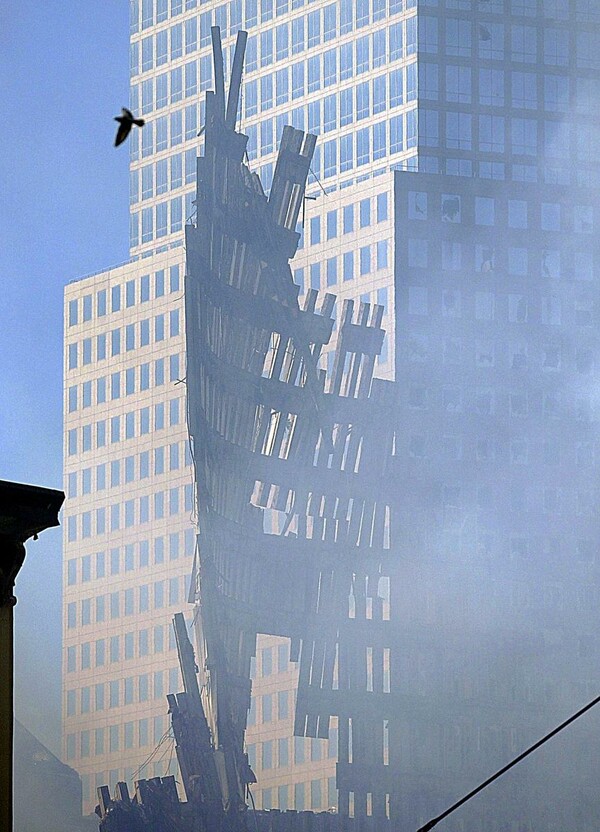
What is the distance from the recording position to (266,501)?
7844 centimetres

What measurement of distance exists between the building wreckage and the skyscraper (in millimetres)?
7601


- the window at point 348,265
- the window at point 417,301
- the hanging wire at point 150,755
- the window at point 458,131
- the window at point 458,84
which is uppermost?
the window at point 458,84

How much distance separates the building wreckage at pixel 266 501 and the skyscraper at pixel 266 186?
7.60 meters

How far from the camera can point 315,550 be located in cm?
7875

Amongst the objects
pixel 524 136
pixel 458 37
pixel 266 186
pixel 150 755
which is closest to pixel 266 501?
pixel 150 755

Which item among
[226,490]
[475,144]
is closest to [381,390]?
[226,490]

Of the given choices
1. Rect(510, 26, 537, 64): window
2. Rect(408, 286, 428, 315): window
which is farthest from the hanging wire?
Rect(510, 26, 537, 64): window

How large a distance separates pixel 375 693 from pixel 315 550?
7.96 metres

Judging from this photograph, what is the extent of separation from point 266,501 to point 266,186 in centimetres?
2649

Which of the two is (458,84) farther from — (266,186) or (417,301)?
(417,301)

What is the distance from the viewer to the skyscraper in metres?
91.2

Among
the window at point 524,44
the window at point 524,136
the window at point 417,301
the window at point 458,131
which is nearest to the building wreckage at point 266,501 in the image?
the window at point 417,301

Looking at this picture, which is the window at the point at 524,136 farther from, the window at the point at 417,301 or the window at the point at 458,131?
the window at the point at 417,301

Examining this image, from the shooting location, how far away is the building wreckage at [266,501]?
73000 mm
